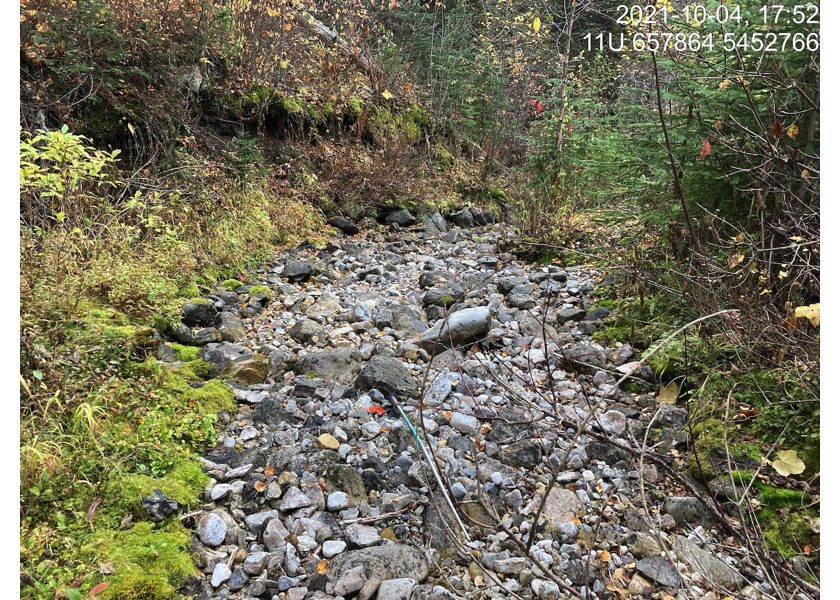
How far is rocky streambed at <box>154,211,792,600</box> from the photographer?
212 cm

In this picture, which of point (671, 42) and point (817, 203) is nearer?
point (817, 203)

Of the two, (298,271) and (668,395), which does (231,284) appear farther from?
(668,395)

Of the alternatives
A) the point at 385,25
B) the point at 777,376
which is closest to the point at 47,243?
the point at 777,376

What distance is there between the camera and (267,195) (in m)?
7.06

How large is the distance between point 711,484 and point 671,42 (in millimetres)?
3325

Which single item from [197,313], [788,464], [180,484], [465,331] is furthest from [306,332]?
[788,464]

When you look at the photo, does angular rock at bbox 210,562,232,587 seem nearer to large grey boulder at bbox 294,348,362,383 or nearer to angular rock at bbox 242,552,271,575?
angular rock at bbox 242,552,271,575

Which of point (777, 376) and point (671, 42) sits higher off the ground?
point (671, 42)

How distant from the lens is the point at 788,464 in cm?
236

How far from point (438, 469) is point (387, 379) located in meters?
0.99

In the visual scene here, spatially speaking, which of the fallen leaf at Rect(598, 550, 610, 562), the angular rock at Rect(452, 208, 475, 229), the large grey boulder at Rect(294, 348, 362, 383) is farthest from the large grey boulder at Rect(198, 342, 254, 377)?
the angular rock at Rect(452, 208, 475, 229)

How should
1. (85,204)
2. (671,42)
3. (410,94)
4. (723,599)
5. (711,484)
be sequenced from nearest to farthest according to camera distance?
(723,599)
(711,484)
(671,42)
(85,204)
(410,94)

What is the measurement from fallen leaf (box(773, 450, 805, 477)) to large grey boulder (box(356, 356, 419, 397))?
203 centimetres
